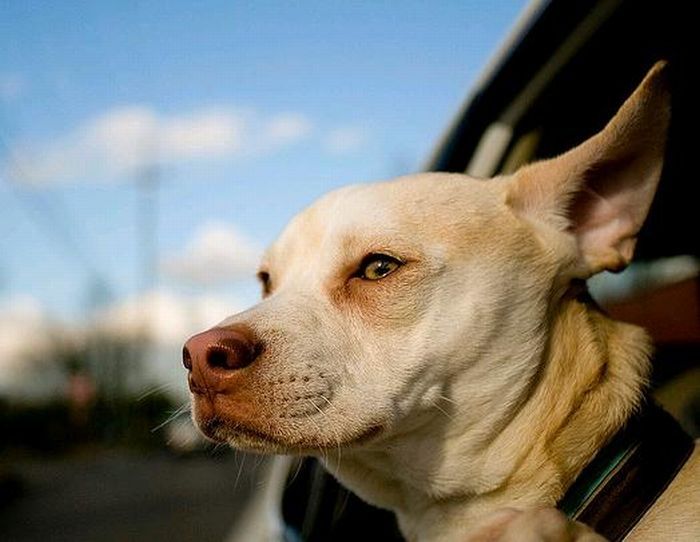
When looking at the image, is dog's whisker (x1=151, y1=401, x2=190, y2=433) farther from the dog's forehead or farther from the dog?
the dog's forehead

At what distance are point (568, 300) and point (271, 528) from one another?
1.82 metres

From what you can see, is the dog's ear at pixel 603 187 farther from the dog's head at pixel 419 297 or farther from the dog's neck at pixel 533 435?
the dog's neck at pixel 533 435

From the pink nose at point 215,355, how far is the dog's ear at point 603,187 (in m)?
1.00

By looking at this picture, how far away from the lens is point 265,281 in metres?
3.26

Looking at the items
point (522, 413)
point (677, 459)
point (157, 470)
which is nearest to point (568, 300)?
point (522, 413)

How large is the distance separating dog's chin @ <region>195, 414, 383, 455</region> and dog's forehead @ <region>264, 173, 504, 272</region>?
1.91 ft

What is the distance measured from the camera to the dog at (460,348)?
2348 mm

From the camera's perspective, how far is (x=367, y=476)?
2.74 metres

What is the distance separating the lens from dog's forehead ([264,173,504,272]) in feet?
8.77

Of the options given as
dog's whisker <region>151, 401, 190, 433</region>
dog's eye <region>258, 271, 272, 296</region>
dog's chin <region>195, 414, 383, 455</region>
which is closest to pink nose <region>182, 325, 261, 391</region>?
dog's chin <region>195, 414, 383, 455</region>

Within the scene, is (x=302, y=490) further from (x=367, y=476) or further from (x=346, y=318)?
(x=346, y=318)

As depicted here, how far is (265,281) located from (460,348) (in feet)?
3.16

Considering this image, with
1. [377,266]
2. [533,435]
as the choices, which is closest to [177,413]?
[377,266]

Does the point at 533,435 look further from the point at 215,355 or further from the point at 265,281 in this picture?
the point at 265,281
